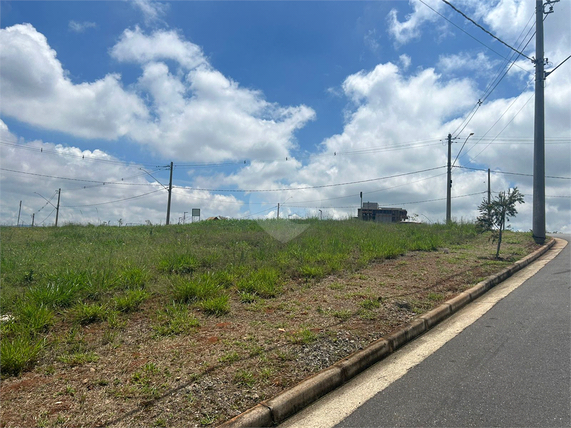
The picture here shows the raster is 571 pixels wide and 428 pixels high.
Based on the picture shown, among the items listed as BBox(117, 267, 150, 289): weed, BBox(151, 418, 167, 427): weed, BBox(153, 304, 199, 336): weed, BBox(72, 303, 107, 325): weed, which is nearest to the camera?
BBox(151, 418, 167, 427): weed

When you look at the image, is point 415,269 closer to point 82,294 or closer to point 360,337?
point 360,337

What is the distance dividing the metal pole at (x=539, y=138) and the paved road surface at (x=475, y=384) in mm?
11336

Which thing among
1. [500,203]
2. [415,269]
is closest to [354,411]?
[415,269]

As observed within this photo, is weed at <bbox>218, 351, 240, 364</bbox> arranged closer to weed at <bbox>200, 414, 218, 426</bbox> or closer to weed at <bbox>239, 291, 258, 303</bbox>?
weed at <bbox>200, 414, 218, 426</bbox>

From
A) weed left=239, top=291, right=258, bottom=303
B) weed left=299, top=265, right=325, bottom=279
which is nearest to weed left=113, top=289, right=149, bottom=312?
weed left=239, top=291, right=258, bottom=303

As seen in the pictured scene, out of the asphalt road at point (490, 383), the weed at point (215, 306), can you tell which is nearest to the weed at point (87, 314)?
the weed at point (215, 306)

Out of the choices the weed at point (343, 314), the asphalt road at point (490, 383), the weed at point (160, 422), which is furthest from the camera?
the weed at point (343, 314)

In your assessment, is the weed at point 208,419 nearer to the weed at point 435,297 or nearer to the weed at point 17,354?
the weed at point 17,354

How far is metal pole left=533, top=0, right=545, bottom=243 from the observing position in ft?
50.2

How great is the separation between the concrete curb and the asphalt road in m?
0.45

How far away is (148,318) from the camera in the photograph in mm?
5355

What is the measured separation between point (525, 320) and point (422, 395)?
3023 millimetres

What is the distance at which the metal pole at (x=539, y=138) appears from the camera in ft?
50.2

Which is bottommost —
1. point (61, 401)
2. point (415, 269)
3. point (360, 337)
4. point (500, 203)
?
point (61, 401)
